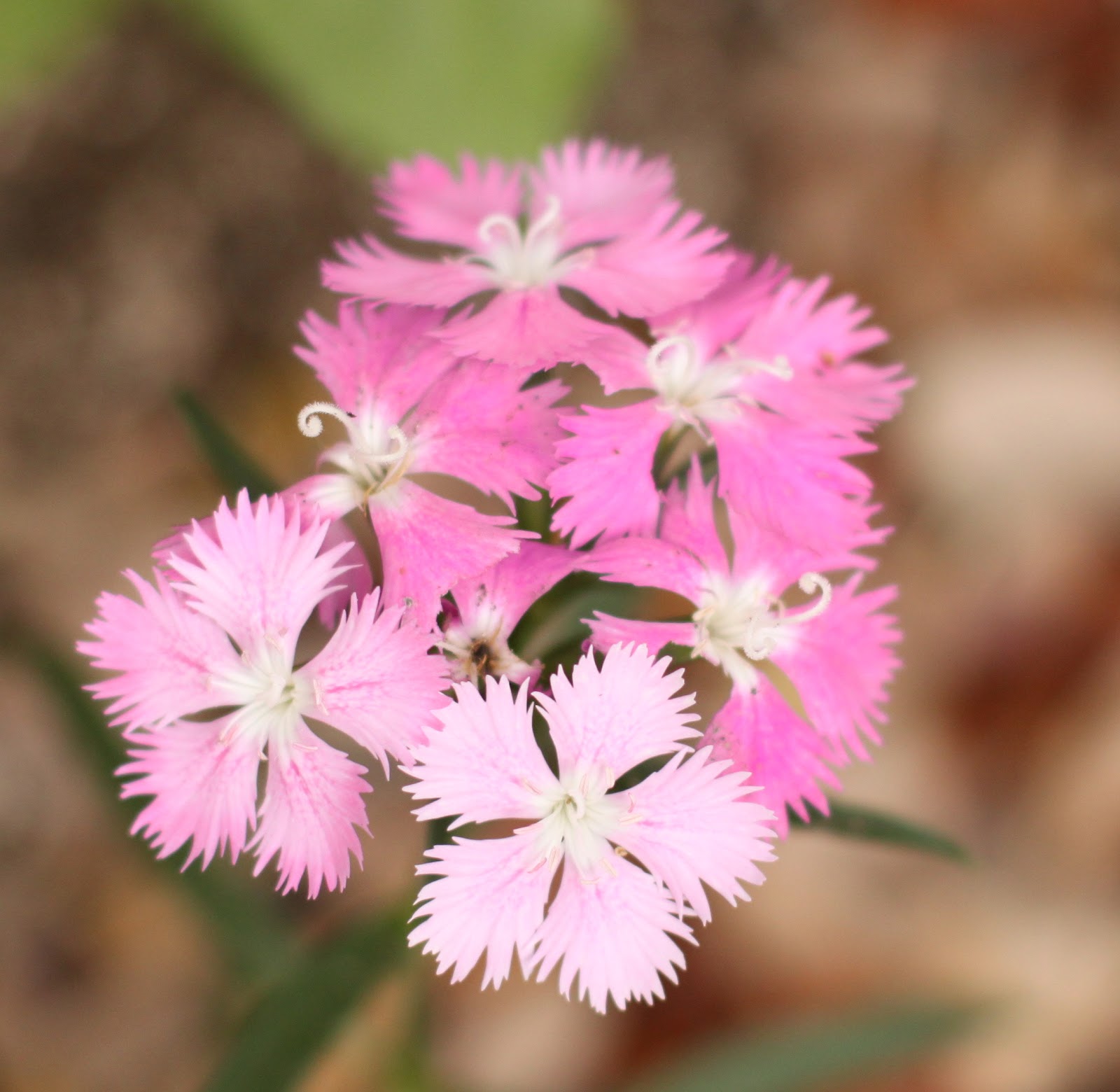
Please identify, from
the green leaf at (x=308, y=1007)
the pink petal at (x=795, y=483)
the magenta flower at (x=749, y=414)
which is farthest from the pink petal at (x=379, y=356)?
the green leaf at (x=308, y=1007)

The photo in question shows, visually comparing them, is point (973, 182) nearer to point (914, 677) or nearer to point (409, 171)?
point (914, 677)

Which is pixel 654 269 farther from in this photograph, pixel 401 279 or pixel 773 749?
pixel 773 749

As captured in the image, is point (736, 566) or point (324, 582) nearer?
point (324, 582)

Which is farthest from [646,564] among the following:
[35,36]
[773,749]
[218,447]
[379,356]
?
[35,36]

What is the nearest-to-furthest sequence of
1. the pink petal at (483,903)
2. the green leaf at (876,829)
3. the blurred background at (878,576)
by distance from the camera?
the pink petal at (483,903) → the green leaf at (876,829) → the blurred background at (878,576)

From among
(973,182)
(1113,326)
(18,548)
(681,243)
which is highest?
(973,182)

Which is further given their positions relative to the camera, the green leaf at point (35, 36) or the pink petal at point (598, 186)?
the green leaf at point (35, 36)

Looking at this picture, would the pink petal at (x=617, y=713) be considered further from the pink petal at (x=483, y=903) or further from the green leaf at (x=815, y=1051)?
the green leaf at (x=815, y=1051)

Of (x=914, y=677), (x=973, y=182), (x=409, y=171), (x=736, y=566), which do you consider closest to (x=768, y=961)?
(x=914, y=677)

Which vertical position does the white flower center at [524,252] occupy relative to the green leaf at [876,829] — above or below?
above
